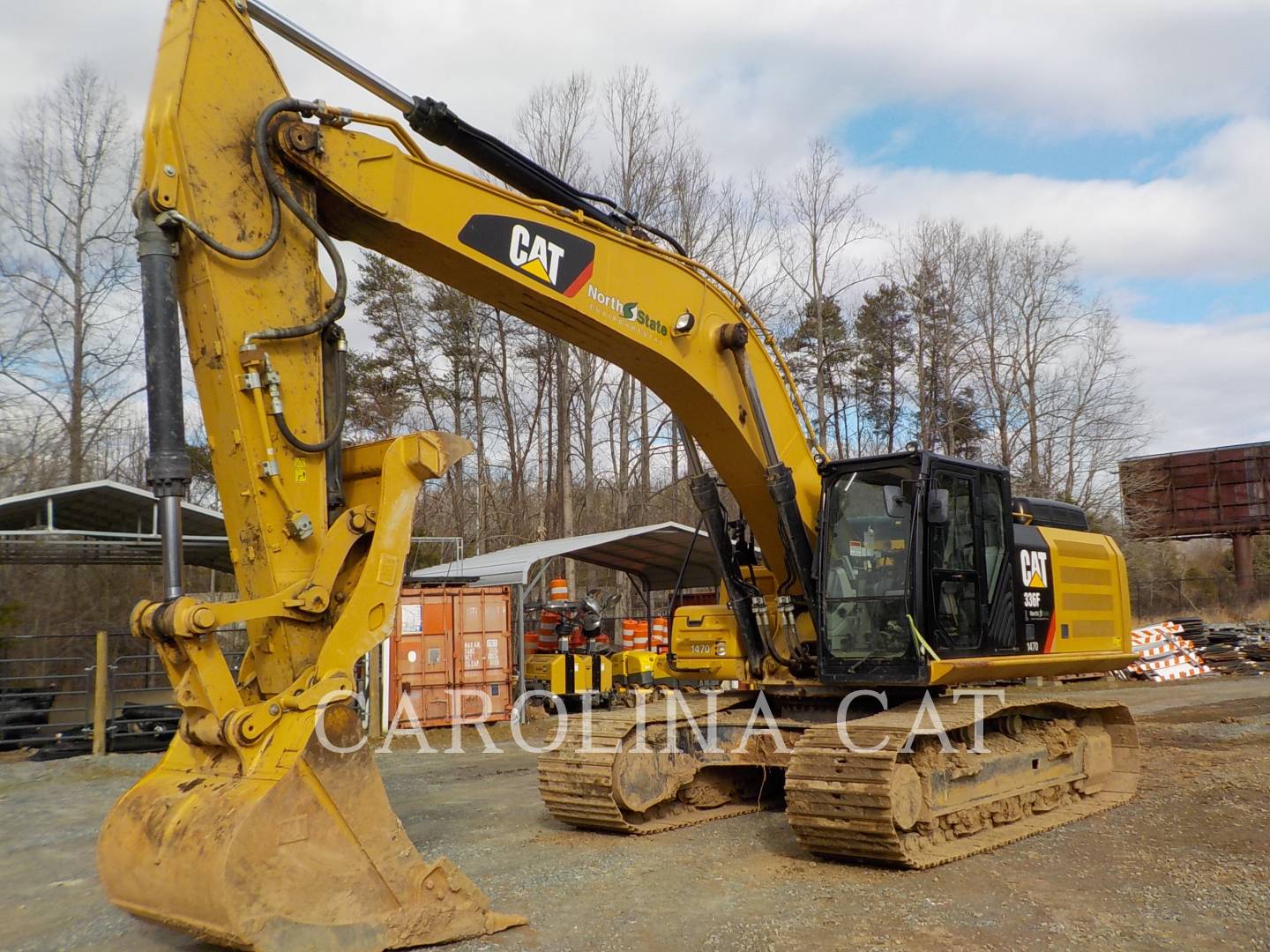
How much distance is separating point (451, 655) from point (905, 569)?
987 centimetres

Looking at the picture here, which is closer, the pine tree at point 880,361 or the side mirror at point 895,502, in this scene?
the side mirror at point 895,502

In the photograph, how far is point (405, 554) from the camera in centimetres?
527

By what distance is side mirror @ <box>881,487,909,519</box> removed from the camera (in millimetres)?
7691

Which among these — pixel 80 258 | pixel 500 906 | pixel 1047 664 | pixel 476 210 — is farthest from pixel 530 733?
pixel 80 258

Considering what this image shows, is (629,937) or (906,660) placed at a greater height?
(906,660)

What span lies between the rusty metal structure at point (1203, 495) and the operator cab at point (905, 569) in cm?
2795

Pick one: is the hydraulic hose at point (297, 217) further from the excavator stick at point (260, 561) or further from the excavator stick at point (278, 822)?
the excavator stick at point (278, 822)

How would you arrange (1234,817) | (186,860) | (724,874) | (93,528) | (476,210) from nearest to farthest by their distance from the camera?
(186,860), (476,210), (724,874), (1234,817), (93,528)

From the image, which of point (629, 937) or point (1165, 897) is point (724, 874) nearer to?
point (629, 937)

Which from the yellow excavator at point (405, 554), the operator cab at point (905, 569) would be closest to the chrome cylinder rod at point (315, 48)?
the yellow excavator at point (405, 554)

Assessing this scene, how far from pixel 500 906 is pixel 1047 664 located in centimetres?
471

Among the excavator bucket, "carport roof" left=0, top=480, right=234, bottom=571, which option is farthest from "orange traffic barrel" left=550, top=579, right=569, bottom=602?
the excavator bucket

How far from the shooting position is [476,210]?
5.86 m

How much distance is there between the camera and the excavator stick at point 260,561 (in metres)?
4.46
